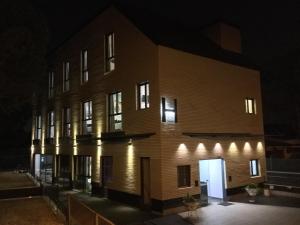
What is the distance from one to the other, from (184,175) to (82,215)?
17.5 feet

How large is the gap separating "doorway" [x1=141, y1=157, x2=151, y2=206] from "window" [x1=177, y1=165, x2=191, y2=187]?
50.9 inches

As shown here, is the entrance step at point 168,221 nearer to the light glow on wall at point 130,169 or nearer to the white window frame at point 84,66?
the light glow on wall at point 130,169

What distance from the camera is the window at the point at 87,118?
56.7 feet

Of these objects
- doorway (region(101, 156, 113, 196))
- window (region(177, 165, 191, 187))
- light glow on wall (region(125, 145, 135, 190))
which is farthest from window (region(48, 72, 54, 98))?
window (region(177, 165, 191, 187))

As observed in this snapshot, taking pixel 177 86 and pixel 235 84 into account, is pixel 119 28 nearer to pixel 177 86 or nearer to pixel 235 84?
pixel 177 86

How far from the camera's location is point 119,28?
1462 cm

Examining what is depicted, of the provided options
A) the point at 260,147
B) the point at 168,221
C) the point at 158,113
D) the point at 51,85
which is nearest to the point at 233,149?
the point at 260,147

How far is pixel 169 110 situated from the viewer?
40.2ft

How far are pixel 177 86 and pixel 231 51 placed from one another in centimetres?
704

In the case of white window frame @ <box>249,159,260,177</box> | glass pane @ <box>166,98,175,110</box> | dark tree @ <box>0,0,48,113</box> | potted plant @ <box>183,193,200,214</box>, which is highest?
dark tree @ <box>0,0,48,113</box>

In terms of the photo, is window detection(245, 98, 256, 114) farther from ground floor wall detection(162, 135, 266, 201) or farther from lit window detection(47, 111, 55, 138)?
lit window detection(47, 111, 55, 138)

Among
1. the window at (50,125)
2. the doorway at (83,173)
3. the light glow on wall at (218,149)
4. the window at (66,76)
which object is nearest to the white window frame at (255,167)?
the light glow on wall at (218,149)

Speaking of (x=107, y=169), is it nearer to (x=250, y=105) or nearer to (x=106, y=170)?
(x=106, y=170)

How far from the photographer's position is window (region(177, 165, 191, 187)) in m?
12.4
